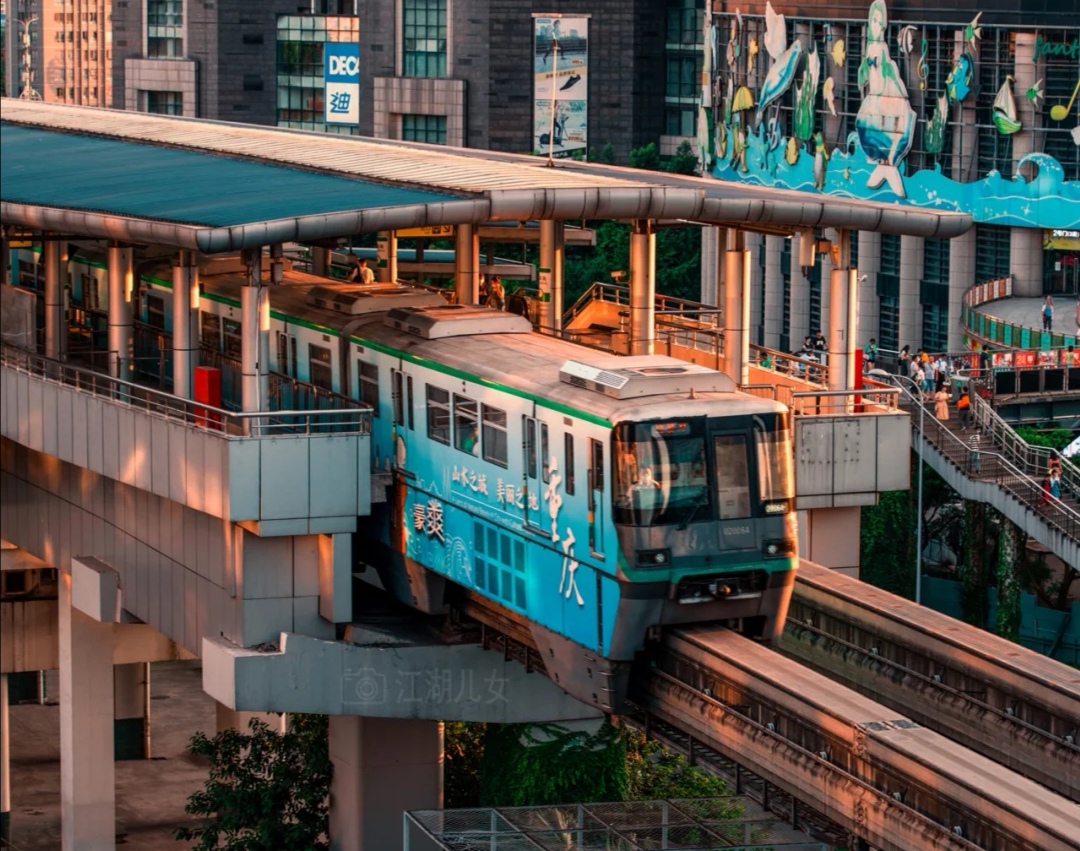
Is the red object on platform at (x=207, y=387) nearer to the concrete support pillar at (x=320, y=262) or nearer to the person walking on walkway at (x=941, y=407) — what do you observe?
the concrete support pillar at (x=320, y=262)

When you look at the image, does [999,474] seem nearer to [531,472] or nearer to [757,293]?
[531,472]

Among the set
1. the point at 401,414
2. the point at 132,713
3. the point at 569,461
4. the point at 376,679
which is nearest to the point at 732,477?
the point at 569,461

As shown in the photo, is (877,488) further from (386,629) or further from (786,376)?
(386,629)

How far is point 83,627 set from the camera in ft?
156

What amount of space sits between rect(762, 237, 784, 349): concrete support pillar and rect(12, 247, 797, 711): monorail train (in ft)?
198

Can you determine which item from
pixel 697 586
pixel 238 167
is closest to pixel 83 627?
pixel 238 167

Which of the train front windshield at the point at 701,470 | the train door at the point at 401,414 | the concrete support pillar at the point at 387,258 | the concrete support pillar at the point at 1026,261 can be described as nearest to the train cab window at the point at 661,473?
the train front windshield at the point at 701,470

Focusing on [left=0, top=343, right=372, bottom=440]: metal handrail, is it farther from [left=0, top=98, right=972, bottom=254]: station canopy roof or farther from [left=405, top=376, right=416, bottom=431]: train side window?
[left=0, top=98, right=972, bottom=254]: station canopy roof

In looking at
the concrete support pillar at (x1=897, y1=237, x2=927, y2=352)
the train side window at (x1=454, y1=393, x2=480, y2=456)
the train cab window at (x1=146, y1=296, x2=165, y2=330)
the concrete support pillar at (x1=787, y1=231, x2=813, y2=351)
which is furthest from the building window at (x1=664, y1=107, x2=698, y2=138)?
the train side window at (x1=454, y1=393, x2=480, y2=456)

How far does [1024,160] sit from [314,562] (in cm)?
4790

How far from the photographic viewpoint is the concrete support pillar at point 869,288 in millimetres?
88250

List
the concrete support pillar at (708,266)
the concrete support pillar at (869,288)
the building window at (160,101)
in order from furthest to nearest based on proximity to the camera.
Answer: the building window at (160,101), the concrete support pillar at (708,266), the concrete support pillar at (869,288)

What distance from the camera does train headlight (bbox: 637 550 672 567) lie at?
3025cm

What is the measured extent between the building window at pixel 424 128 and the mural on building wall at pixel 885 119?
99.1 feet
